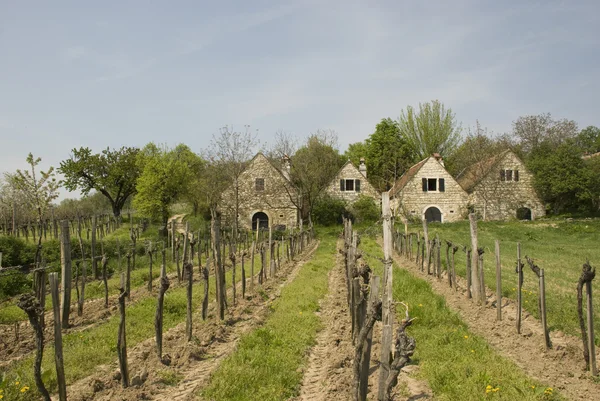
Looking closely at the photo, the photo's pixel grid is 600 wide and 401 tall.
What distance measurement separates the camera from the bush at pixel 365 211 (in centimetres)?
4522

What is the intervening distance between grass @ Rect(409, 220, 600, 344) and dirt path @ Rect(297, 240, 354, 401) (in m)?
4.48

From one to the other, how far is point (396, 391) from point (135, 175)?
50315mm

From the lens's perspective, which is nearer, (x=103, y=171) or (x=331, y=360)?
(x=331, y=360)

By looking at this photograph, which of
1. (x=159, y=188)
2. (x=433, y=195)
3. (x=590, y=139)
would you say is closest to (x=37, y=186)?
(x=159, y=188)

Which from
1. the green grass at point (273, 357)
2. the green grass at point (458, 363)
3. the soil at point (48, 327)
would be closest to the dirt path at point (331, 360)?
the green grass at point (273, 357)

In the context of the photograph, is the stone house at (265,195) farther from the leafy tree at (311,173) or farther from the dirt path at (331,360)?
the dirt path at (331,360)

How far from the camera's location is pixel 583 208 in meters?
44.0

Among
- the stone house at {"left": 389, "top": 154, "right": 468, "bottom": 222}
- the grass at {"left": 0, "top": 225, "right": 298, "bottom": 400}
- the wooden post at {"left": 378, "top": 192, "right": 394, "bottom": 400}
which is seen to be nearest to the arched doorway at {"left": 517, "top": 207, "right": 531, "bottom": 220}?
the stone house at {"left": 389, "top": 154, "right": 468, "bottom": 222}

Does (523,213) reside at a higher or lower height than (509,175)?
lower

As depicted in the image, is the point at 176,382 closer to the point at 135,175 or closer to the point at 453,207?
the point at 453,207

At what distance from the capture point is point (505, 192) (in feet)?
151

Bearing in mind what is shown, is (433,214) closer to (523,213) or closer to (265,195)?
(523,213)

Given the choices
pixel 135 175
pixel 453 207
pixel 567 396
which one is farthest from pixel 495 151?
pixel 567 396

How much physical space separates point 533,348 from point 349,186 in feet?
127
